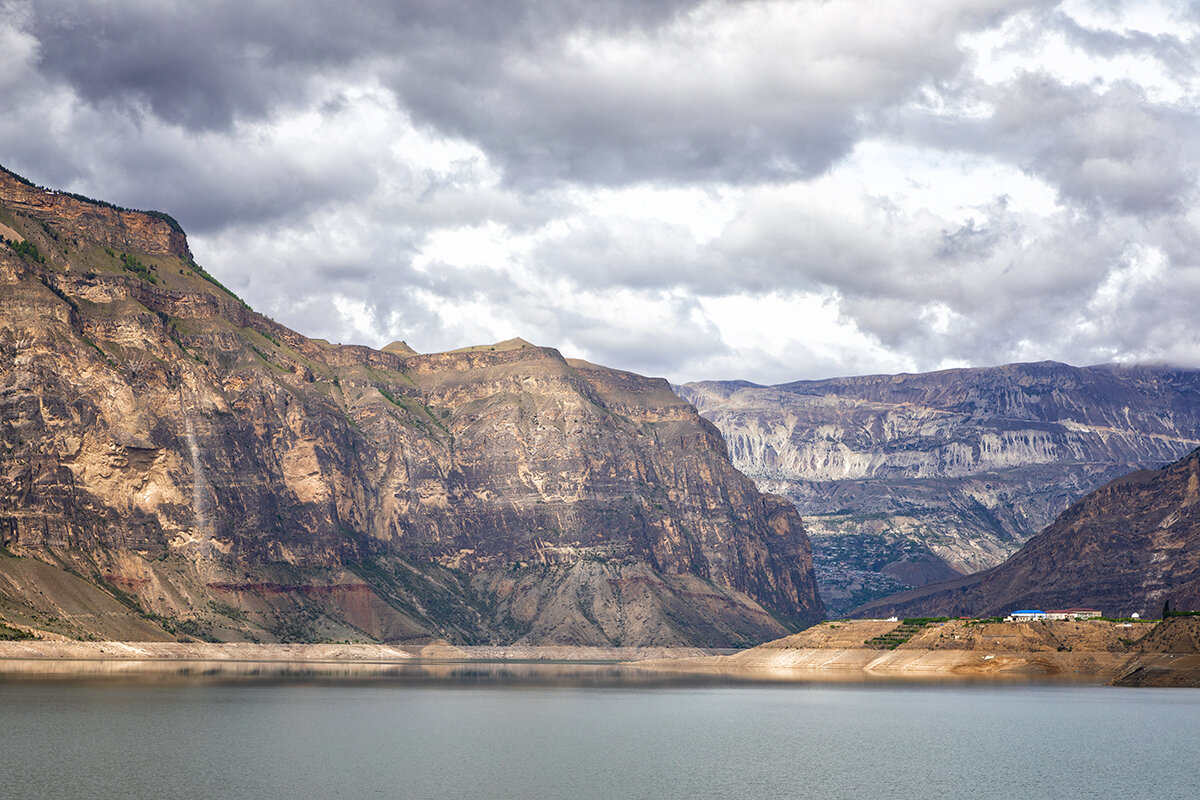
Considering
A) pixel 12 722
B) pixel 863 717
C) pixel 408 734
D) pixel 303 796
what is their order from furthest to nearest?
pixel 863 717, pixel 408 734, pixel 12 722, pixel 303 796

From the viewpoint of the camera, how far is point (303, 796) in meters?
102

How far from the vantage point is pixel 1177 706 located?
189125mm

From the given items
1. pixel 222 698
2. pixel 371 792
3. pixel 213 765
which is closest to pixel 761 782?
pixel 371 792

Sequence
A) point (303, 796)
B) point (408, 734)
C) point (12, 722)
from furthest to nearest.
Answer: point (408, 734), point (12, 722), point (303, 796)

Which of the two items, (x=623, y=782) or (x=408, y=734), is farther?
(x=408, y=734)

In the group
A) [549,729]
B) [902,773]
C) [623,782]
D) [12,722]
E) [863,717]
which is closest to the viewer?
[623,782]

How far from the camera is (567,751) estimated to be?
442 ft

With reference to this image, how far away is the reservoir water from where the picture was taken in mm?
108125

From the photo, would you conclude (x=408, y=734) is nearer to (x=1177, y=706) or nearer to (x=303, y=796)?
(x=303, y=796)

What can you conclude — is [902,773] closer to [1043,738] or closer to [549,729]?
[1043,738]

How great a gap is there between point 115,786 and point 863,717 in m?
107

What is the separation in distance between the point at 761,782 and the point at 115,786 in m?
53.6

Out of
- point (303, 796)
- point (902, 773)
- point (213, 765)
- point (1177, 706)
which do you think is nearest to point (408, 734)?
point (213, 765)

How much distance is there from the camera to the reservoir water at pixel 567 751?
108m
